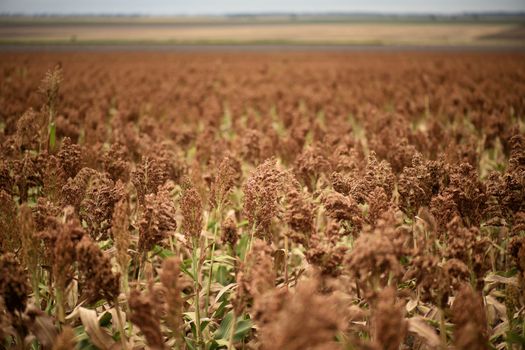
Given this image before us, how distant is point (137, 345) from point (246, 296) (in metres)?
1.03

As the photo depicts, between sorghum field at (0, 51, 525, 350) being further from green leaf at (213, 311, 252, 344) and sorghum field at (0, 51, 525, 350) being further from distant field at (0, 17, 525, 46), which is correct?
distant field at (0, 17, 525, 46)

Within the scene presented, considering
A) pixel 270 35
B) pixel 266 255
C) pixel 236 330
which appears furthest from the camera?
pixel 270 35

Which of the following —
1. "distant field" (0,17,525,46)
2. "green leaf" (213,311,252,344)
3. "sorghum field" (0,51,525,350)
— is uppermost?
"distant field" (0,17,525,46)

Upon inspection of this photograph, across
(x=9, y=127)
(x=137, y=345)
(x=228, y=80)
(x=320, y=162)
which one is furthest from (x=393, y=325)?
(x=228, y=80)

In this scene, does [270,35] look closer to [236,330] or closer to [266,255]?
[236,330]

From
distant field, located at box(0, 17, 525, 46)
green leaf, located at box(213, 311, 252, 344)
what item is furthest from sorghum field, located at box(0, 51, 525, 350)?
distant field, located at box(0, 17, 525, 46)

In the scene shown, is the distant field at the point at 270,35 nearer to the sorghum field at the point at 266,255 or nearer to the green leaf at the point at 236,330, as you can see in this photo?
the sorghum field at the point at 266,255

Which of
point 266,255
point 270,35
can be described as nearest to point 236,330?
point 266,255

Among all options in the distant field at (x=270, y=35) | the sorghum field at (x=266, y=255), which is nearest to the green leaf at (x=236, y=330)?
→ the sorghum field at (x=266, y=255)

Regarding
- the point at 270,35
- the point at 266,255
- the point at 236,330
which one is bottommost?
the point at 236,330

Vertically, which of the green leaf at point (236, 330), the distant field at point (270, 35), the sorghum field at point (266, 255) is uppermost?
the distant field at point (270, 35)

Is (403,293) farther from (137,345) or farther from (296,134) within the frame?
(296,134)

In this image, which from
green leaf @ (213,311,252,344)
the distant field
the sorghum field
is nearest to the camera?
the sorghum field

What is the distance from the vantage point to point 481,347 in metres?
1.40
